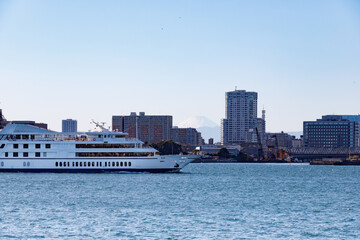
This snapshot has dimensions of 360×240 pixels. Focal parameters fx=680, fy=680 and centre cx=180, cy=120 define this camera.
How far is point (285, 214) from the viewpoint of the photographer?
56.7 m

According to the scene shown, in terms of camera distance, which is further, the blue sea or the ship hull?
the ship hull

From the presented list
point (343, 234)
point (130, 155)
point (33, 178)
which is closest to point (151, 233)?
point (343, 234)

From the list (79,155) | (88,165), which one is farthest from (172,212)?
(79,155)

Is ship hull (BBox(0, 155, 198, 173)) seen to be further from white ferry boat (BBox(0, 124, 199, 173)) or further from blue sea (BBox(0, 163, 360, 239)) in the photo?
blue sea (BBox(0, 163, 360, 239))

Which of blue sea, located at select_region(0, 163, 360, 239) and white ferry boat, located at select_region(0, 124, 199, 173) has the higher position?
white ferry boat, located at select_region(0, 124, 199, 173)

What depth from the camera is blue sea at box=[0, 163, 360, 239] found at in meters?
46.3

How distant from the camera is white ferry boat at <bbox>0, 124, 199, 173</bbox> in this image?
113375 mm

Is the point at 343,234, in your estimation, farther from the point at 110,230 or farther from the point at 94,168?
the point at 94,168

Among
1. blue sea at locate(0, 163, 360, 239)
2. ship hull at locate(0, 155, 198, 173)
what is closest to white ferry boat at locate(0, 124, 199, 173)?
ship hull at locate(0, 155, 198, 173)

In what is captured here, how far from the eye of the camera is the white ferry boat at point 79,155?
113 m

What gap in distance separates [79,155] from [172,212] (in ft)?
195

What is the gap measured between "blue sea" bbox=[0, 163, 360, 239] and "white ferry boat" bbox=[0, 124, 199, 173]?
77.0ft

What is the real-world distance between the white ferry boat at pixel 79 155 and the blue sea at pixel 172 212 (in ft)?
77.0

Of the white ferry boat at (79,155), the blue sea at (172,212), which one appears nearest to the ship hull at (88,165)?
the white ferry boat at (79,155)
